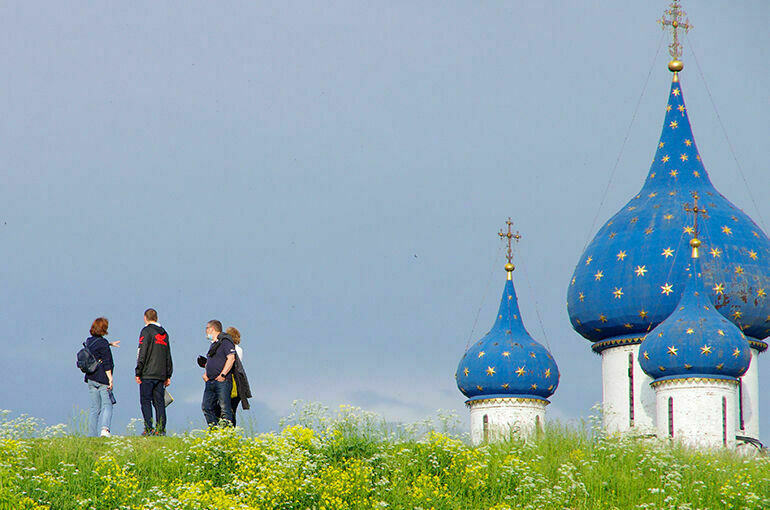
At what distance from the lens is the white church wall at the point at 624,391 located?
3372 centimetres

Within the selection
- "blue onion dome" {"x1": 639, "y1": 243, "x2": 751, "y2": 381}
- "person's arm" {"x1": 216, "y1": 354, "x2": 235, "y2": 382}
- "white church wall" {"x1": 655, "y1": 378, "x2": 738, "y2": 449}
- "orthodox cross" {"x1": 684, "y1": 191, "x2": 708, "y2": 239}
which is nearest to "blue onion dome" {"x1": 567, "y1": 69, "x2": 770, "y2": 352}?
"orthodox cross" {"x1": 684, "y1": 191, "x2": 708, "y2": 239}

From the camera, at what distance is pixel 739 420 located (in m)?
32.3

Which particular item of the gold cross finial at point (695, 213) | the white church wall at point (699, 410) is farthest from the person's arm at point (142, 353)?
the gold cross finial at point (695, 213)

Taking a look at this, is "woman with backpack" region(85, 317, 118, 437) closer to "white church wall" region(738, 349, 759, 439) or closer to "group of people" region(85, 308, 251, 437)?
"group of people" region(85, 308, 251, 437)

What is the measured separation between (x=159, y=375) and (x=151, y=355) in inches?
11.9

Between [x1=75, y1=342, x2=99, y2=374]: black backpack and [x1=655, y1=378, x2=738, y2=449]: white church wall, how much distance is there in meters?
14.8

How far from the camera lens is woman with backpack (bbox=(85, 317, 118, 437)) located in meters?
17.7

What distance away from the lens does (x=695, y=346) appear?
28.9 meters

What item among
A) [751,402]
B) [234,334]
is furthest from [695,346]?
[234,334]

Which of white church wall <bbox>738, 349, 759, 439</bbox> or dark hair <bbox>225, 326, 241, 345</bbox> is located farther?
white church wall <bbox>738, 349, 759, 439</bbox>

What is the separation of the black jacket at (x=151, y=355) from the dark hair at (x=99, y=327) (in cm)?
52

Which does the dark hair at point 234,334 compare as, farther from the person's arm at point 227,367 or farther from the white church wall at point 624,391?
the white church wall at point 624,391

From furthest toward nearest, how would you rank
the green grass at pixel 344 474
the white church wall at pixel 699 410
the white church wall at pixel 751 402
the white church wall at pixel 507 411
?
the white church wall at pixel 507 411 → the white church wall at pixel 751 402 → the white church wall at pixel 699 410 → the green grass at pixel 344 474

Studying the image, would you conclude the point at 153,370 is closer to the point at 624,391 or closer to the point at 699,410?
the point at 699,410
